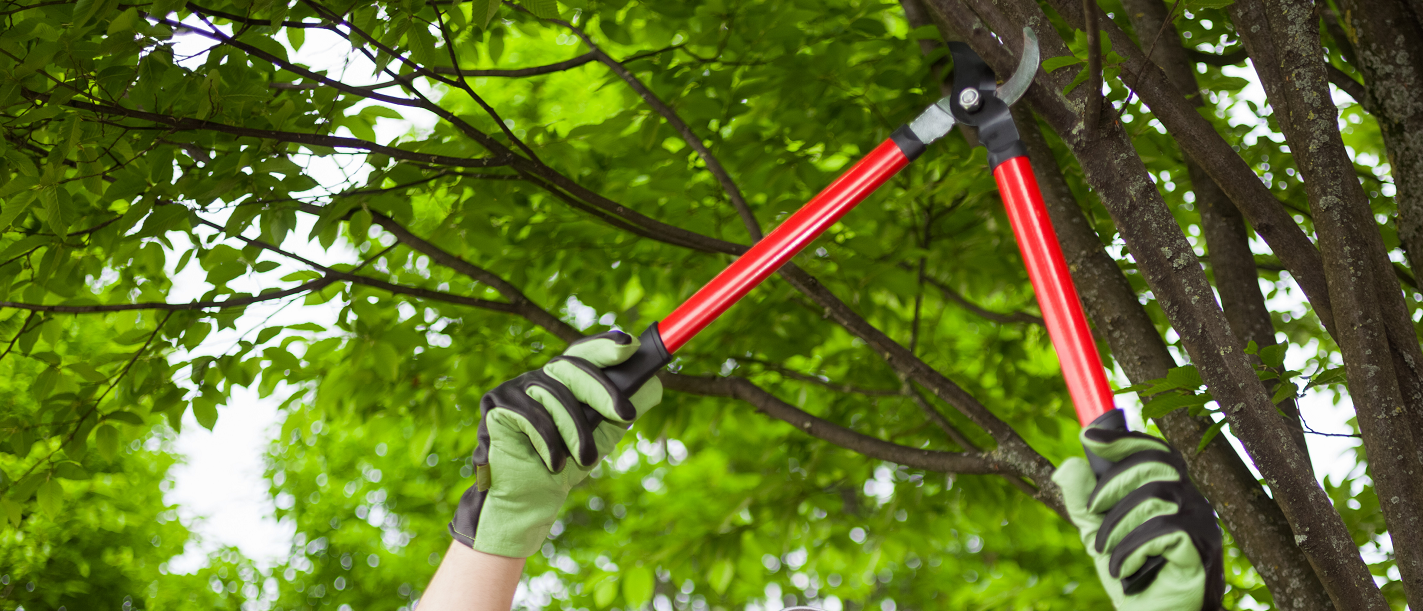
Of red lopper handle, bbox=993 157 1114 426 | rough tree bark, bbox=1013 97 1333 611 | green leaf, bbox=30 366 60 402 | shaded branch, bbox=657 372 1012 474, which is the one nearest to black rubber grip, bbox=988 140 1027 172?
red lopper handle, bbox=993 157 1114 426

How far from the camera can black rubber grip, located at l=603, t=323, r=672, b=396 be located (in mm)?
1571

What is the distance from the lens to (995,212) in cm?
304

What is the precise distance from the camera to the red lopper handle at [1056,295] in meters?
1.25

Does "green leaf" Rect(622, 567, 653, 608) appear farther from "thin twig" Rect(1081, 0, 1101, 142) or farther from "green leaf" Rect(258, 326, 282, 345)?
"thin twig" Rect(1081, 0, 1101, 142)

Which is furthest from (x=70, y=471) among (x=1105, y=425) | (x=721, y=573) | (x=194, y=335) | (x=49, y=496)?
(x=1105, y=425)

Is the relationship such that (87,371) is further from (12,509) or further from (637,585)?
(637,585)

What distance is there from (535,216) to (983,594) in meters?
2.19

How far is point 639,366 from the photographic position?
1.58 m

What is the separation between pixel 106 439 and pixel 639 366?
1.84 m

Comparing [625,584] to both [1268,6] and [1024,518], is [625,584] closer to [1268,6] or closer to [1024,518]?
[1024,518]

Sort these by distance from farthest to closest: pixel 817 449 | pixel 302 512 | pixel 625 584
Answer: pixel 302 512 → pixel 817 449 → pixel 625 584

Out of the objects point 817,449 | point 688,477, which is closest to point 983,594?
point 817,449

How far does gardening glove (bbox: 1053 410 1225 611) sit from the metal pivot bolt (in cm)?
58

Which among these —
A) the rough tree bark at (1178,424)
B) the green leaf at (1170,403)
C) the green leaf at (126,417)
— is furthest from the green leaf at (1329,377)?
the green leaf at (126,417)
